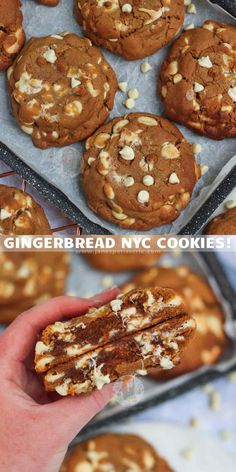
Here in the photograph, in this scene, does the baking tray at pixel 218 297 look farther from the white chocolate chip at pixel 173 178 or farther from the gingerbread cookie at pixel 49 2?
the gingerbread cookie at pixel 49 2

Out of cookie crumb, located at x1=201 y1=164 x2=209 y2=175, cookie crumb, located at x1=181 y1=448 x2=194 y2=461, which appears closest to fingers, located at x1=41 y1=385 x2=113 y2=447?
cookie crumb, located at x1=181 y1=448 x2=194 y2=461

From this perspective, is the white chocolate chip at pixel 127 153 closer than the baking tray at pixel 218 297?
No

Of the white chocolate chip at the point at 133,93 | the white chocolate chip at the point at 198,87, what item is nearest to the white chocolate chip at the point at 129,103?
the white chocolate chip at the point at 133,93

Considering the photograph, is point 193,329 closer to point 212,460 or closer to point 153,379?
point 153,379

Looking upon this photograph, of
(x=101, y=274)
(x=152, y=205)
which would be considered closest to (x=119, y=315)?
(x=101, y=274)

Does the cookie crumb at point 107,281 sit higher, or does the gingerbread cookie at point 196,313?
the gingerbread cookie at point 196,313
